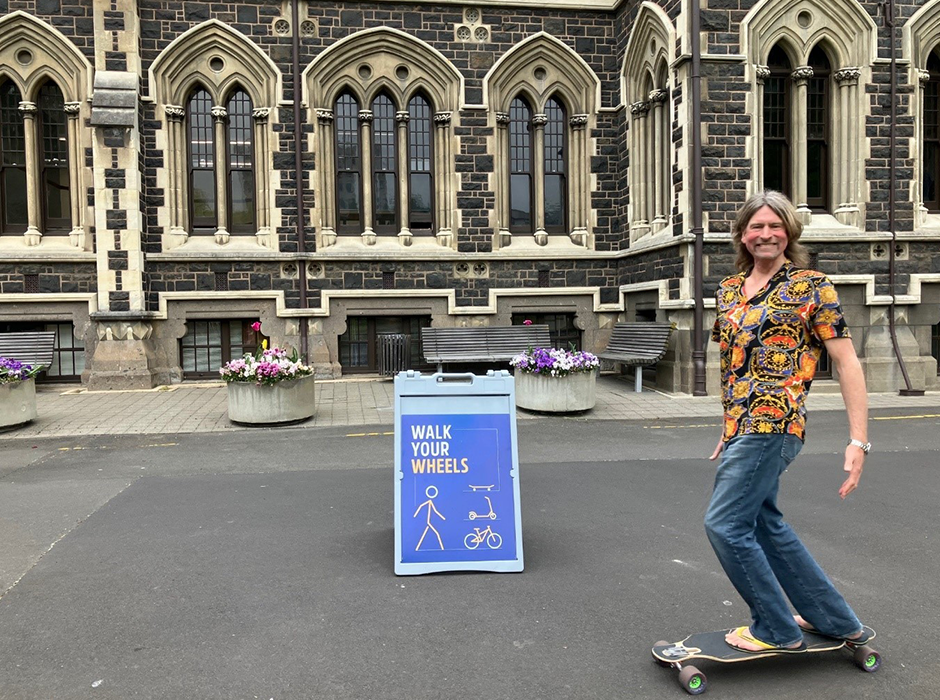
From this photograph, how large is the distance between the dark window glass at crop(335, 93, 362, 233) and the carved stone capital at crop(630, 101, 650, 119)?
5635mm

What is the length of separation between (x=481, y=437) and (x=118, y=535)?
8.93 feet

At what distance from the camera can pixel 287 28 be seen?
562 inches

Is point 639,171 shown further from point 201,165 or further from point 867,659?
point 867,659

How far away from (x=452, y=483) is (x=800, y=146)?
37.2 ft

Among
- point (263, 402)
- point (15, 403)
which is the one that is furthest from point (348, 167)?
point (15, 403)

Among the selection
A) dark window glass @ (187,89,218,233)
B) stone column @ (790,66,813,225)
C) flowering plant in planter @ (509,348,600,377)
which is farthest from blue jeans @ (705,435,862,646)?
dark window glass @ (187,89,218,233)

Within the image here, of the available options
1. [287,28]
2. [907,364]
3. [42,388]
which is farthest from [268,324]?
[907,364]

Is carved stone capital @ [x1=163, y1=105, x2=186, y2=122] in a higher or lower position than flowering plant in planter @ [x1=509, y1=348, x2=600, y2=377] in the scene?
higher

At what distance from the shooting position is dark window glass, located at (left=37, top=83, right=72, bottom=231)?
1405 centimetres

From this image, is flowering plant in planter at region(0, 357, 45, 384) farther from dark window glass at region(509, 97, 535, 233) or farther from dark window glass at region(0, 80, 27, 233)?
dark window glass at region(509, 97, 535, 233)

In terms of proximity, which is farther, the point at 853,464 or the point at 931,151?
the point at 931,151

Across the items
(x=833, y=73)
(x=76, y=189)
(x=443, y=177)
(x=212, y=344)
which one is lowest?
(x=212, y=344)

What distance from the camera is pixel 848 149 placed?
1288 cm

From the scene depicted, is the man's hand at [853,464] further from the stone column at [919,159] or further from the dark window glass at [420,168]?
the dark window glass at [420,168]
